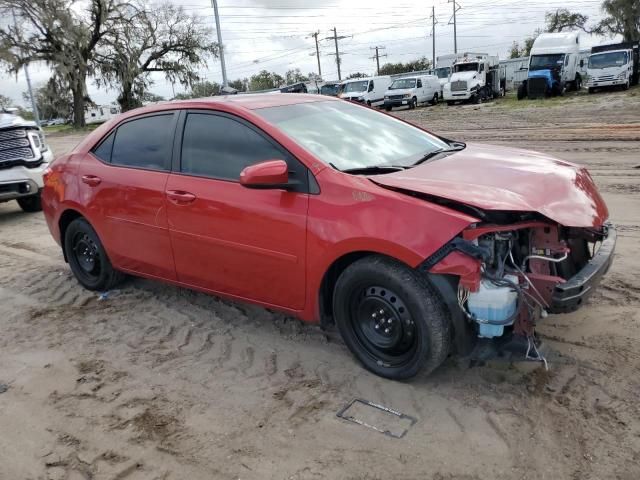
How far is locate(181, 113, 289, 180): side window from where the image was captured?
3803mm

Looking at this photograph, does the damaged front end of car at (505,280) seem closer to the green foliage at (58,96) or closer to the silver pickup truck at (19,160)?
the silver pickup truck at (19,160)

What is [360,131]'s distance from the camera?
4.11m

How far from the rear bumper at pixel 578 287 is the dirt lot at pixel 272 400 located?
0.53 meters

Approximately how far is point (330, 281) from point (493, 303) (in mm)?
1023

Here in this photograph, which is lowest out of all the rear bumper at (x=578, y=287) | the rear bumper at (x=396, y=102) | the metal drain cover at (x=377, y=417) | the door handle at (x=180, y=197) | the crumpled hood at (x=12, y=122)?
the rear bumper at (x=396, y=102)

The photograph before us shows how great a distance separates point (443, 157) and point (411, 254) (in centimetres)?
119

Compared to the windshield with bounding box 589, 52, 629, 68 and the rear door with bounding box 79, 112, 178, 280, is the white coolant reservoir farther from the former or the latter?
the windshield with bounding box 589, 52, 629, 68

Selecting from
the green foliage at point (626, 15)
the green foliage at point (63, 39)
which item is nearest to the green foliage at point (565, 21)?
the green foliage at point (626, 15)

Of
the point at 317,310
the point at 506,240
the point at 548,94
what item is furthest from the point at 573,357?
the point at 548,94

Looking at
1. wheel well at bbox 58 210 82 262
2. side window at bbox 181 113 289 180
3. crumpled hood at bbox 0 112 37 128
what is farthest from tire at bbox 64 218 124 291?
crumpled hood at bbox 0 112 37 128

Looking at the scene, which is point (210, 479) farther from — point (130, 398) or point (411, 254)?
point (411, 254)

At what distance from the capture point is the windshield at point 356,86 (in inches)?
1406

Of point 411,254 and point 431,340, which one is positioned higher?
point 411,254

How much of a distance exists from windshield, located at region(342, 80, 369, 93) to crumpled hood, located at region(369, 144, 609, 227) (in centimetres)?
3302
